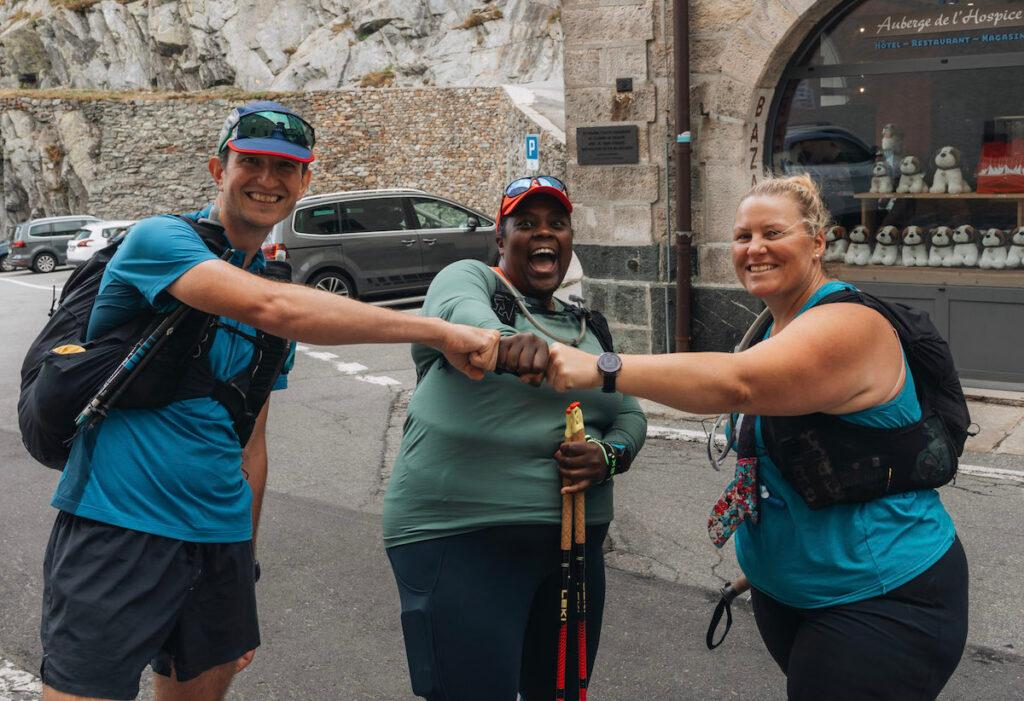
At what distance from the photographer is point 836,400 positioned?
2377 millimetres

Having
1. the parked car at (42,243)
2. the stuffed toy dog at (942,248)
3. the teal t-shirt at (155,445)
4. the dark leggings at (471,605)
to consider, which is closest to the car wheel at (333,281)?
the stuffed toy dog at (942,248)

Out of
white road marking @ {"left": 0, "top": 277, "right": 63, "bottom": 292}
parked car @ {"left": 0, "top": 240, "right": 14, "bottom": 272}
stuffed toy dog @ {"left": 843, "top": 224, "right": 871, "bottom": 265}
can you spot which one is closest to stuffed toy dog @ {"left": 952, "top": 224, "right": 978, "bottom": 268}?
stuffed toy dog @ {"left": 843, "top": 224, "right": 871, "bottom": 265}

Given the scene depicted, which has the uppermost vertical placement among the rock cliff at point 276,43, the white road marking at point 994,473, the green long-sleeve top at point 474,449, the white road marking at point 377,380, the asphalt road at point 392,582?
the rock cliff at point 276,43

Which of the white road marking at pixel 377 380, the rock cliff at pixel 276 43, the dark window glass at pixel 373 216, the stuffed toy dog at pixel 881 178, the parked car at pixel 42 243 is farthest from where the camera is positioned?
the rock cliff at pixel 276 43

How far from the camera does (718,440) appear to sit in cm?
789

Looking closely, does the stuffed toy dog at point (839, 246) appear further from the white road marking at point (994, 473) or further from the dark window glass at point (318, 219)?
the dark window glass at point (318, 219)

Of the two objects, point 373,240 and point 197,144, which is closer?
point 373,240

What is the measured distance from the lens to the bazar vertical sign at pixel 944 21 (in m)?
9.14

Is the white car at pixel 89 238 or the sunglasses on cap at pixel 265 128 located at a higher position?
the sunglasses on cap at pixel 265 128

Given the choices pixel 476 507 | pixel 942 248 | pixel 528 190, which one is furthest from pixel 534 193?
pixel 942 248

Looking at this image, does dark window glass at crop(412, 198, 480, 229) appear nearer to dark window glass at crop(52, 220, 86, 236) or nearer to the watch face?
the watch face

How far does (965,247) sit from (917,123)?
3.89ft

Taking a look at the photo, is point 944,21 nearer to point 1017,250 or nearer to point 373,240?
point 1017,250

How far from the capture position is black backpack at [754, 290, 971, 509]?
2.46 meters
